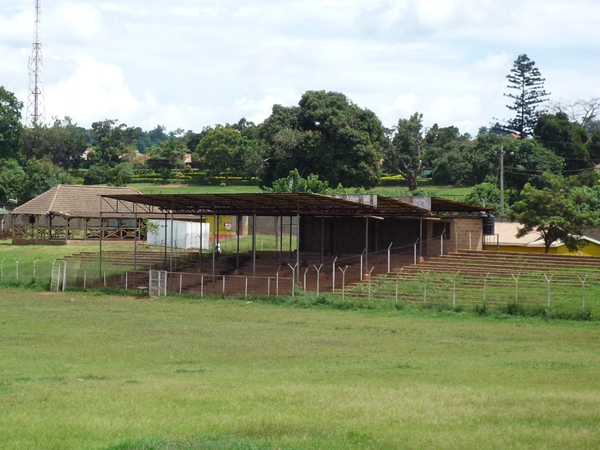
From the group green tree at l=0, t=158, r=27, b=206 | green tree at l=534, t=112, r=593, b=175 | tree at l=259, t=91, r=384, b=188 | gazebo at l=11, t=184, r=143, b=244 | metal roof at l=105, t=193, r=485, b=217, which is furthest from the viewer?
green tree at l=534, t=112, r=593, b=175

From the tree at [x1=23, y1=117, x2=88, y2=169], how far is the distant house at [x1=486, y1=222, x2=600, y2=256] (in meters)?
71.4

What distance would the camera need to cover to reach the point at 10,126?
104 metres

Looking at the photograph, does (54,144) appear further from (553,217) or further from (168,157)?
(553,217)

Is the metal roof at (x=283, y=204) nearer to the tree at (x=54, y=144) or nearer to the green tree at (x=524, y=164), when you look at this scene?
the green tree at (x=524, y=164)

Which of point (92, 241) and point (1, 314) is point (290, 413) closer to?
point (1, 314)

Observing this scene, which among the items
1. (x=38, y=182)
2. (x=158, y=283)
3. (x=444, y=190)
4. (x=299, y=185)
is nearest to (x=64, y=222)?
(x=38, y=182)

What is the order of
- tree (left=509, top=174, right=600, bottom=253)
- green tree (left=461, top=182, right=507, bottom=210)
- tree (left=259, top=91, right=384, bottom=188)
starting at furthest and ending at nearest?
tree (left=259, top=91, right=384, bottom=188) → green tree (left=461, top=182, right=507, bottom=210) → tree (left=509, top=174, right=600, bottom=253)

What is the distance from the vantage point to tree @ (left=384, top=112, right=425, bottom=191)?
9753cm

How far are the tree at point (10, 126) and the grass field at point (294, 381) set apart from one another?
72227 millimetres

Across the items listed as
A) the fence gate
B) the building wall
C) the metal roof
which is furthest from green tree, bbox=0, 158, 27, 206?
the building wall

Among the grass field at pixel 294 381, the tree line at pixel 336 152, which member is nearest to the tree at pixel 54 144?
the tree line at pixel 336 152

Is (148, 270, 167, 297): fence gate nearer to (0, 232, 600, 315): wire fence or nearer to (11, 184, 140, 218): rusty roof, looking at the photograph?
(0, 232, 600, 315): wire fence

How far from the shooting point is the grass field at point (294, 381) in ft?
40.6

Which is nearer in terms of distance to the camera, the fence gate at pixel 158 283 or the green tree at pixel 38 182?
the fence gate at pixel 158 283
